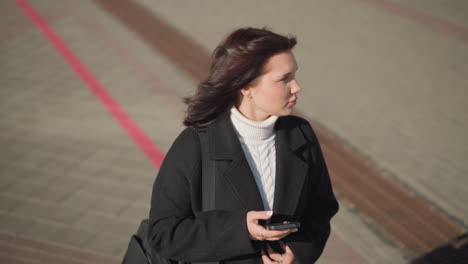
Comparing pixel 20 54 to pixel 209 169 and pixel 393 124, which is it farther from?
pixel 209 169

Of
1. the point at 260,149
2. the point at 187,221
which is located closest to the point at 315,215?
the point at 260,149

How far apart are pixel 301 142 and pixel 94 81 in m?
5.49

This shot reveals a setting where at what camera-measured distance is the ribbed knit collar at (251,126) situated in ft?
7.63

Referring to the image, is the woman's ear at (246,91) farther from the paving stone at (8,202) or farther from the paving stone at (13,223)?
the paving stone at (8,202)

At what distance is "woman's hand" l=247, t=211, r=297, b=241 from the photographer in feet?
6.40

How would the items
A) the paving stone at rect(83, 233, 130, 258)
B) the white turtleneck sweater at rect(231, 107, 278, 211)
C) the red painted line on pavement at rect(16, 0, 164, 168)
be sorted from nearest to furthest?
the white turtleneck sweater at rect(231, 107, 278, 211) → the paving stone at rect(83, 233, 130, 258) → the red painted line on pavement at rect(16, 0, 164, 168)

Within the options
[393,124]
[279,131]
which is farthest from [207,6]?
[279,131]

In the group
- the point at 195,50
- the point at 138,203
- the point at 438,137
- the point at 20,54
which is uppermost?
the point at 20,54

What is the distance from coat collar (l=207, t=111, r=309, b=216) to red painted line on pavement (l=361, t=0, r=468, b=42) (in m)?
7.66

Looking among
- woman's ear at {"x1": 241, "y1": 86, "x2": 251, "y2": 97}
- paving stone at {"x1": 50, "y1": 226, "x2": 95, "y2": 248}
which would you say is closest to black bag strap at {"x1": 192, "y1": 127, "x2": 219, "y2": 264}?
woman's ear at {"x1": 241, "y1": 86, "x2": 251, "y2": 97}

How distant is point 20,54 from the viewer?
8039 millimetres

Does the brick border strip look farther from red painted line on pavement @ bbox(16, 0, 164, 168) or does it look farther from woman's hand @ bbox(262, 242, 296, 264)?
woman's hand @ bbox(262, 242, 296, 264)

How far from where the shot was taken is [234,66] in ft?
7.14

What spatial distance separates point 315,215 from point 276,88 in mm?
720
